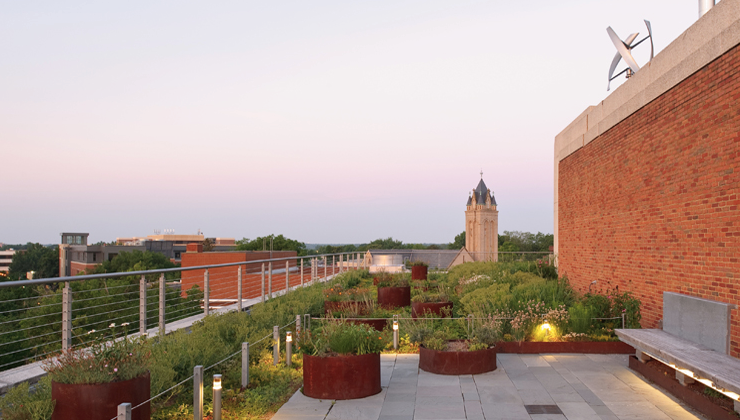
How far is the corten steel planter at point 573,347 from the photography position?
28.1 feet

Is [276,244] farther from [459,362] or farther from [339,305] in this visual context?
[459,362]

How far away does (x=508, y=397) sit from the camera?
601cm

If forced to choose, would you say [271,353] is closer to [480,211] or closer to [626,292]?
[626,292]

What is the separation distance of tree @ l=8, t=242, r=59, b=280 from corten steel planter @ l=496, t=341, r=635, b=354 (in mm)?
105515

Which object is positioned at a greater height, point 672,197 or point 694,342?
point 672,197

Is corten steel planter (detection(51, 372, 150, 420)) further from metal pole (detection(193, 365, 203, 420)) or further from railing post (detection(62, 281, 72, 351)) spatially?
railing post (detection(62, 281, 72, 351))

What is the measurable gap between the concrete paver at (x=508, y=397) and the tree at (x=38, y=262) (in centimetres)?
10607

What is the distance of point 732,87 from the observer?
20.3ft

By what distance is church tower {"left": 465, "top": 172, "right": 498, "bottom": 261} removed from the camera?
288ft

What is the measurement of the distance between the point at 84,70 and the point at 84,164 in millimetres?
15550

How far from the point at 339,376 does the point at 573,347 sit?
4604mm

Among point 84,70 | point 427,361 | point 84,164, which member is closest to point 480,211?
point 84,164

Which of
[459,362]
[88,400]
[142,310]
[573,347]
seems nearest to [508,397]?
[459,362]

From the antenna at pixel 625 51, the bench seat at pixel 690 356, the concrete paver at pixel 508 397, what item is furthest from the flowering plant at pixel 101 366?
the antenna at pixel 625 51
